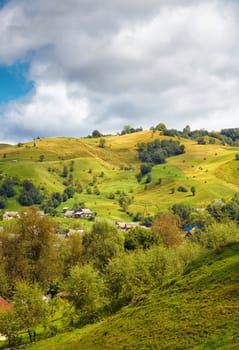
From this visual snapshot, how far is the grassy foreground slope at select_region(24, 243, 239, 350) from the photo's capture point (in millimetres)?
31984

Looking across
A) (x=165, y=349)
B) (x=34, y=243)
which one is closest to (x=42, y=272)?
(x=34, y=243)

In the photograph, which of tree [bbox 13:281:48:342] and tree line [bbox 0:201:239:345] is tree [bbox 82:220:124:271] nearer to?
tree line [bbox 0:201:239:345]

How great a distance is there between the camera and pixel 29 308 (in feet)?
185

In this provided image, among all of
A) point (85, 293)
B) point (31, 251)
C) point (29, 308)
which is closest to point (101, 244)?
point (31, 251)

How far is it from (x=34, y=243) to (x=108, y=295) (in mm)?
25004

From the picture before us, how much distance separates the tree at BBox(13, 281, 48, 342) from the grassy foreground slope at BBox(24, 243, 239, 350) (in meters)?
3.56

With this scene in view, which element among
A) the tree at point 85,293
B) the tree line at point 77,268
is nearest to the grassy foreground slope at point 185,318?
the tree at point 85,293

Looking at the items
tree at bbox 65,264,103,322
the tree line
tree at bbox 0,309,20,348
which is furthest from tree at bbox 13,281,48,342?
tree at bbox 65,264,103,322

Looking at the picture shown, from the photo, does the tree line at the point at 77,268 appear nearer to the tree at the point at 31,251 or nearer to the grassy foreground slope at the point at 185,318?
the tree at the point at 31,251

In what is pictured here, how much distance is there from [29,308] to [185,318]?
87.2 feet

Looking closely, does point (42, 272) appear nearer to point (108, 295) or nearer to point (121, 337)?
point (108, 295)

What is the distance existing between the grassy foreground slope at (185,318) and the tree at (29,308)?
140 inches

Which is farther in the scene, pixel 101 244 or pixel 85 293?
pixel 101 244

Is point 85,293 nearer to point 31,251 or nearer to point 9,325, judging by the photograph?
point 9,325
